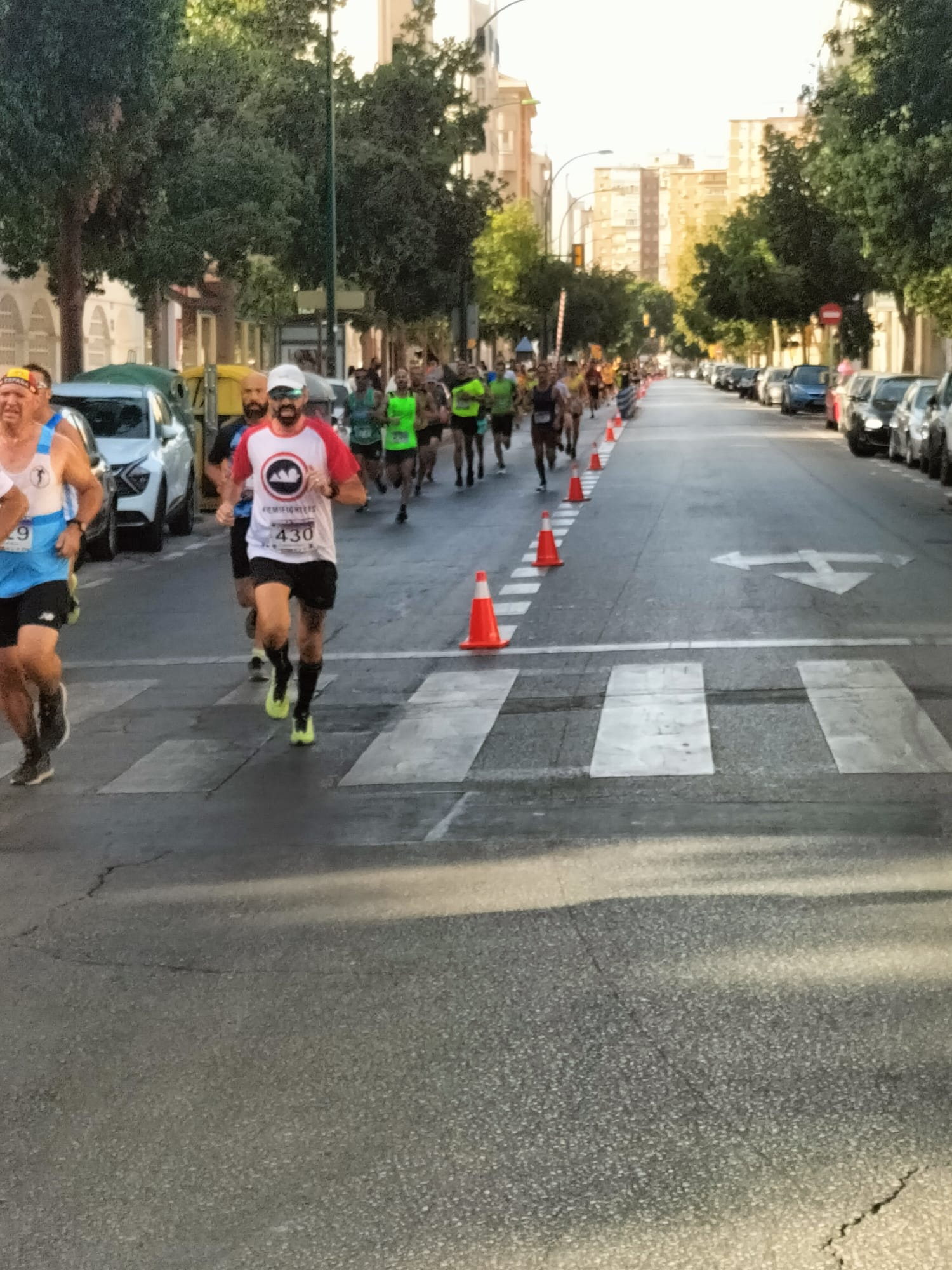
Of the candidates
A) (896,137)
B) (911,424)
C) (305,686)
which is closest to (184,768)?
(305,686)

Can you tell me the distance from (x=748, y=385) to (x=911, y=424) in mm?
62364

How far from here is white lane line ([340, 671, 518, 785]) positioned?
30.9ft

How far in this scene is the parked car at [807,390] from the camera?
67375mm

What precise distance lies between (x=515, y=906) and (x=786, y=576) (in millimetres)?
11013

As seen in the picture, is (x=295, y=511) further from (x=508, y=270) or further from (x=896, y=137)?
(x=508, y=270)

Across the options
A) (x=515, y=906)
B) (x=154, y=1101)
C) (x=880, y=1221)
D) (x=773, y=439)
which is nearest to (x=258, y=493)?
(x=515, y=906)

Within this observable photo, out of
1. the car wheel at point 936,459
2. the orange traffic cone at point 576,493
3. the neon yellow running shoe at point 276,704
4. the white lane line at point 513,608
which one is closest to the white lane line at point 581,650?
the white lane line at point 513,608

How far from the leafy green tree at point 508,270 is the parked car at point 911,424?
54.0m

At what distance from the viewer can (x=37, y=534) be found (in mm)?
9242

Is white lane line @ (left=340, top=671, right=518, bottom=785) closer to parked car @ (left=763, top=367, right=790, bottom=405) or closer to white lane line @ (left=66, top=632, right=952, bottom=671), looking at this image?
Answer: white lane line @ (left=66, top=632, right=952, bottom=671)

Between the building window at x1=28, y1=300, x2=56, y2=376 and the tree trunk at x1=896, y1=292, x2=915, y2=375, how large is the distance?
24.3 m

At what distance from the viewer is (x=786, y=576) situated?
1733 cm

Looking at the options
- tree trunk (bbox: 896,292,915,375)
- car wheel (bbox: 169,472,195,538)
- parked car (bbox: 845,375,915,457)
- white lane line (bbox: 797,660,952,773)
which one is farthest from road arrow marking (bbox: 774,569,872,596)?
tree trunk (bbox: 896,292,915,375)

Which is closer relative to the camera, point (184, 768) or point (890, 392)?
point (184, 768)
